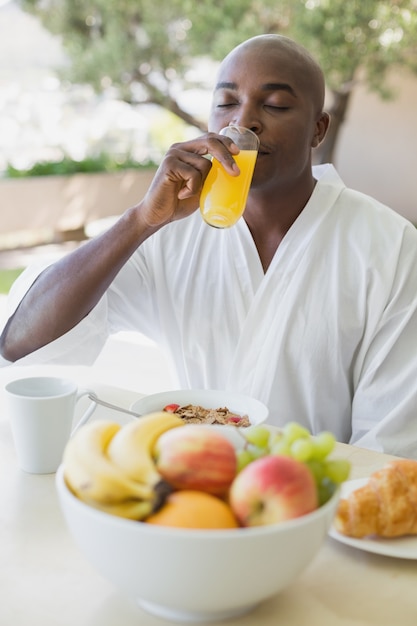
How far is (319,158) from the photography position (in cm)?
1032

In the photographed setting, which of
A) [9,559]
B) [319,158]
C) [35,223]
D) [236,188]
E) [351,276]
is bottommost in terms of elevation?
[35,223]

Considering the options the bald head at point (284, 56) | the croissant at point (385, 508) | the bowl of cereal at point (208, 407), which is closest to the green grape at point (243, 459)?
the croissant at point (385, 508)

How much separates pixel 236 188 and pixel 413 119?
10422 mm

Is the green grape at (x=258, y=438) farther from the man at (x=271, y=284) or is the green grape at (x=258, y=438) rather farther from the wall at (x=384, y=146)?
the wall at (x=384, y=146)

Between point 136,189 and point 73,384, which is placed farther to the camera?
point 136,189

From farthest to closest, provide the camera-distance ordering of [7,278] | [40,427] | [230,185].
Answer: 1. [7,278]
2. [230,185]
3. [40,427]

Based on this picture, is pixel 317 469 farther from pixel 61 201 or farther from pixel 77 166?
pixel 77 166

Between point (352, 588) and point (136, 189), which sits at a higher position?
point (352, 588)

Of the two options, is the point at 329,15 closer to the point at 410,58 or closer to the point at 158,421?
the point at 410,58

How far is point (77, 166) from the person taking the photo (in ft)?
33.4

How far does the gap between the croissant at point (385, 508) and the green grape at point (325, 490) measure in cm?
20

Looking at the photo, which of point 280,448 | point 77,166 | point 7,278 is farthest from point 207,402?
point 77,166

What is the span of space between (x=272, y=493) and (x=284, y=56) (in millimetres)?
1367

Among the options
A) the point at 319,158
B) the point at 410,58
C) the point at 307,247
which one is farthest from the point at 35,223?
the point at 307,247
